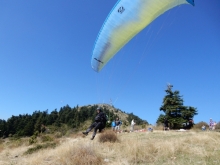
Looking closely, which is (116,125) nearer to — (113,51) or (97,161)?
(113,51)

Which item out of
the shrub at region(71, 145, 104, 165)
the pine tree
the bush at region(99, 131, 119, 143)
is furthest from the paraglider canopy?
the pine tree

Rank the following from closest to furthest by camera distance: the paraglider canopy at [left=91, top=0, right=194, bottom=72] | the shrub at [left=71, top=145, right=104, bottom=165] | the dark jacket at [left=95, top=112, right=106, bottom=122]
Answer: the shrub at [left=71, top=145, right=104, bottom=165] → the paraglider canopy at [left=91, top=0, right=194, bottom=72] → the dark jacket at [left=95, top=112, right=106, bottom=122]

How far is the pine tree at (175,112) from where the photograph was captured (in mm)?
28094

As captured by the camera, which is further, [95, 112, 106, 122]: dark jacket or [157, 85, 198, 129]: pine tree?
[157, 85, 198, 129]: pine tree

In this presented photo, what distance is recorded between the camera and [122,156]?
7359 millimetres

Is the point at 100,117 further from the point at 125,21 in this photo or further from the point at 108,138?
the point at 125,21

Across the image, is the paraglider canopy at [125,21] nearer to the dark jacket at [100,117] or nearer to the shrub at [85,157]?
the dark jacket at [100,117]

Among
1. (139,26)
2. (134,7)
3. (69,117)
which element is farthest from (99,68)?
(69,117)

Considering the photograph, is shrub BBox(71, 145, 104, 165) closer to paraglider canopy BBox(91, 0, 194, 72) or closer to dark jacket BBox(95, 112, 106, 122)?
dark jacket BBox(95, 112, 106, 122)

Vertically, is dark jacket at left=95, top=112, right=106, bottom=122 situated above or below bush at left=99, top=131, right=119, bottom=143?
above

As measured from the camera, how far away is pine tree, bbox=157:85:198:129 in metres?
28.1

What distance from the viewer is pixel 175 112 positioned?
97.0 ft

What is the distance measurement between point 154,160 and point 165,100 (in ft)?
80.9

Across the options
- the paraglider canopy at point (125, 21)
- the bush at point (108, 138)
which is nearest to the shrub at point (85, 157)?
the bush at point (108, 138)
